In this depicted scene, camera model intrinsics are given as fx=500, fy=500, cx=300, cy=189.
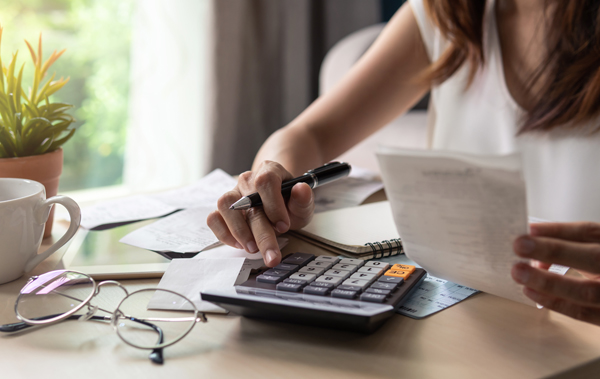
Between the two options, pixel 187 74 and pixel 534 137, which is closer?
pixel 534 137

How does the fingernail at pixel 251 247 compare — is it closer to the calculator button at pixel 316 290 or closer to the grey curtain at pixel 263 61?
the calculator button at pixel 316 290

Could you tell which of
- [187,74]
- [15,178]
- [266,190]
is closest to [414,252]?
[266,190]

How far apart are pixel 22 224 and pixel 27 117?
0.58ft

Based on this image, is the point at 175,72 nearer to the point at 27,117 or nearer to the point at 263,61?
the point at 263,61

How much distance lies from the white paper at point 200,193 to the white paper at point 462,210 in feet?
1.37

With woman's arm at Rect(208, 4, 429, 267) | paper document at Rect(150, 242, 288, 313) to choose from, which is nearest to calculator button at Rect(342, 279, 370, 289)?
paper document at Rect(150, 242, 288, 313)

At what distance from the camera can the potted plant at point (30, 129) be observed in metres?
0.61

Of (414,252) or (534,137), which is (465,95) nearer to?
(534,137)

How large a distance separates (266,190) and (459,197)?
271mm

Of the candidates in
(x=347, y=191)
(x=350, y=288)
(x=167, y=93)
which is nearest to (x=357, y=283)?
(x=350, y=288)

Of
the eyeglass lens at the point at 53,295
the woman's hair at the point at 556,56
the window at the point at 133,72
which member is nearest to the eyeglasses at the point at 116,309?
the eyeglass lens at the point at 53,295

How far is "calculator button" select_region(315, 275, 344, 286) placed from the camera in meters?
0.45

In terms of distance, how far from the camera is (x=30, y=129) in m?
0.62

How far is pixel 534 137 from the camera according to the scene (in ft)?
3.26
